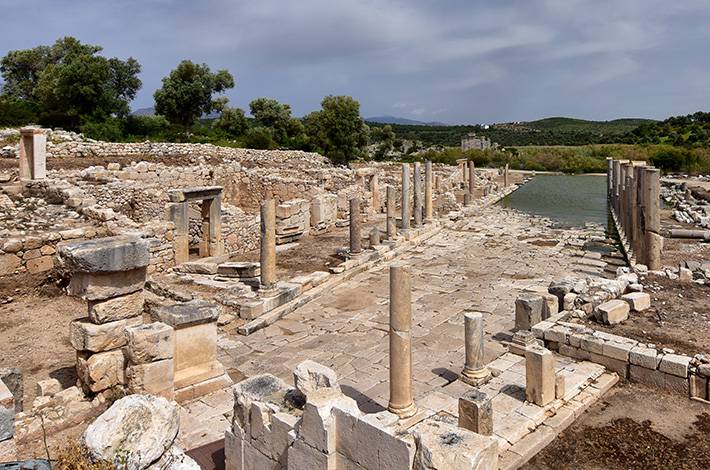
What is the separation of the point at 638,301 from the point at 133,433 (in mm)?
9280

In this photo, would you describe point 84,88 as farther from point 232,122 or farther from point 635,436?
point 635,436

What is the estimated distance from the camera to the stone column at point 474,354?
782cm

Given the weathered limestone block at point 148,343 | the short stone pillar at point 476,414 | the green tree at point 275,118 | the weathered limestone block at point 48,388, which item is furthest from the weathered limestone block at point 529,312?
the green tree at point 275,118

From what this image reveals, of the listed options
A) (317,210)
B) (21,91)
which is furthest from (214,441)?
(21,91)

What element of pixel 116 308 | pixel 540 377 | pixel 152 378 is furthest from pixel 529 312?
pixel 116 308

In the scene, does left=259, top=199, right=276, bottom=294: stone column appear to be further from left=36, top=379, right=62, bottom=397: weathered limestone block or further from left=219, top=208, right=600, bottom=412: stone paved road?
left=36, top=379, right=62, bottom=397: weathered limestone block

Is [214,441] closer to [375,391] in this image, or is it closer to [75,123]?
[375,391]

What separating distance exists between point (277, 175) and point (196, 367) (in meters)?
18.0

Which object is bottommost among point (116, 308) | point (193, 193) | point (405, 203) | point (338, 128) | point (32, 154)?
point (116, 308)

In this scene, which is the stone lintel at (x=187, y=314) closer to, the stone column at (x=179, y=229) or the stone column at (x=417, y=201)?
the stone column at (x=179, y=229)

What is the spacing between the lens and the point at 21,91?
43438 mm

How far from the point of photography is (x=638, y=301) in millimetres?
10062

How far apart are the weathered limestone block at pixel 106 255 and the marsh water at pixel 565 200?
72.3 ft

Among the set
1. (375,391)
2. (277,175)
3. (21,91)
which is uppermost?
(21,91)
